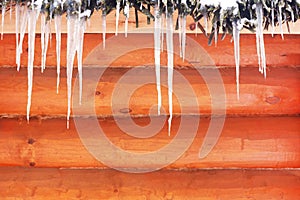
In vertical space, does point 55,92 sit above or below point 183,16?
below

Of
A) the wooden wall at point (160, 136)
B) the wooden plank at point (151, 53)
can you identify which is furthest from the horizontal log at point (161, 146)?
the wooden plank at point (151, 53)

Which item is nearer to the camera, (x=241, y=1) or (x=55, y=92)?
(x=241, y=1)

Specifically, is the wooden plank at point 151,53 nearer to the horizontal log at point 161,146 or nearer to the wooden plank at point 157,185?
the horizontal log at point 161,146

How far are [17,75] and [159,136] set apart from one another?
730mm

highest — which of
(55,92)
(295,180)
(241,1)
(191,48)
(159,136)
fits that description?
(241,1)

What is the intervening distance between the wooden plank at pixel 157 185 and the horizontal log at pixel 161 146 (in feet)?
0.16

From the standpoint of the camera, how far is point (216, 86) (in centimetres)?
218

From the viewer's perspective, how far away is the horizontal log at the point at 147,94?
2.17 meters

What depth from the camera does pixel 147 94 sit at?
2180 mm

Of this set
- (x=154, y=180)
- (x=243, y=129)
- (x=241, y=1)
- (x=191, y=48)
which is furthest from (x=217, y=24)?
(x=154, y=180)

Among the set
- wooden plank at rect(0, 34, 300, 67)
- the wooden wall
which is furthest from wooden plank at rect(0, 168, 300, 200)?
wooden plank at rect(0, 34, 300, 67)

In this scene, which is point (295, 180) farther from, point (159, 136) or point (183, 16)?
point (183, 16)

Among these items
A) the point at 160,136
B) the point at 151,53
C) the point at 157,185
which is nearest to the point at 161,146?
the point at 160,136

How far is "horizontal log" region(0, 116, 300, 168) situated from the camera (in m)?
2.15
